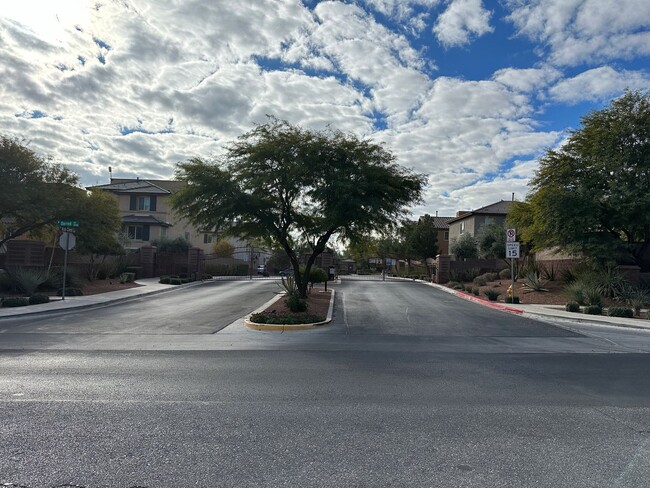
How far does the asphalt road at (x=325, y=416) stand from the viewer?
4.69m

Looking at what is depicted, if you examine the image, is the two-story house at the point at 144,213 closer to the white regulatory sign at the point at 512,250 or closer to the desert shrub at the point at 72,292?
the desert shrub at the point at 72,292

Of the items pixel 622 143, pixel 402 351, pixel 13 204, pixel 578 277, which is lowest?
pixel 402 351

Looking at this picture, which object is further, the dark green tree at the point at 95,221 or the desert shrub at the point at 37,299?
the dark green tree at the point at 95,221

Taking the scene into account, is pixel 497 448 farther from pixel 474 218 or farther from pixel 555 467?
pixel 474 218

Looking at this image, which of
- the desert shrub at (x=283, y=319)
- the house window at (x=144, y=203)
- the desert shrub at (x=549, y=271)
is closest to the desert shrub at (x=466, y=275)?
the desert shrub at (x=549, y=271)

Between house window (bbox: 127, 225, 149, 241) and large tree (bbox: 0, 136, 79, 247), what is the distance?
25328 millimetres

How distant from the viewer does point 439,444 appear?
5441mm

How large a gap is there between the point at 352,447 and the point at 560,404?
143 inches

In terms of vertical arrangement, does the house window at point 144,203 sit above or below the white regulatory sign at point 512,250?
above

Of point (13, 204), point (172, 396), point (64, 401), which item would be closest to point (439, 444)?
point (172, 396)

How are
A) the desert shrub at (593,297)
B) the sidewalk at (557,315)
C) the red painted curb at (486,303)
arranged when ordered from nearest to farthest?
the sidewalk at (557,315)
the desert shrub at (593,297)
the red painted curb at (486,303)

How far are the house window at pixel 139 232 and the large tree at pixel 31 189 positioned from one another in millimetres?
25328

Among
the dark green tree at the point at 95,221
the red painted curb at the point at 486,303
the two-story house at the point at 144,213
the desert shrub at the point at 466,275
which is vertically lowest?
the red painted curb at the point at 486,303

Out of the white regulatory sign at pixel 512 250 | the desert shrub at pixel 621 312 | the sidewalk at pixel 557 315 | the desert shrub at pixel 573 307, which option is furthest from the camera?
the white regulatory sign at pixel 512 250
